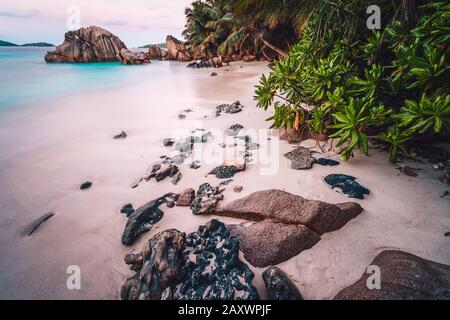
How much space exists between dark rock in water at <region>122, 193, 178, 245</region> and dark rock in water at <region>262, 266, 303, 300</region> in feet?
4.86

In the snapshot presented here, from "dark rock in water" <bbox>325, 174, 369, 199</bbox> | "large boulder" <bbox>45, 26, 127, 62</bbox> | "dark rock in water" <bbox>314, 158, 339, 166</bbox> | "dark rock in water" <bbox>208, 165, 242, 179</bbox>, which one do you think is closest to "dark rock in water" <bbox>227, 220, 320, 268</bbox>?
"dark rock in water" <bbox>325, 174, 369, 199</bbox>

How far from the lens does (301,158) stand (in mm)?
3572

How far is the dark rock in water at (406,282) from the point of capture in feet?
5.15

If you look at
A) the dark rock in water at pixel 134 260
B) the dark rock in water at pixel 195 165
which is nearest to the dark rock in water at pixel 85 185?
the dark rock in water at pixel 195 165

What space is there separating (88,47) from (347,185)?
45.1 metres

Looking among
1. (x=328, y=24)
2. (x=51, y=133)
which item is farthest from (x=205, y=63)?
(x=328, y=24)

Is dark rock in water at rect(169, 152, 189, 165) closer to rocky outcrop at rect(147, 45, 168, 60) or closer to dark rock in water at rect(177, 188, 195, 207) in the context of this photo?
dark rock in water at rect(177, 188, 195, 207)

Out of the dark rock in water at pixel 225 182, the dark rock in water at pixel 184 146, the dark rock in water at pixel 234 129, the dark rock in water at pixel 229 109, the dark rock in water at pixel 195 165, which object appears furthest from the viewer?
the dark rock in water at pixel 229 109

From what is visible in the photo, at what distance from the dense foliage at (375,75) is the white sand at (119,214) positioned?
0.64 meters

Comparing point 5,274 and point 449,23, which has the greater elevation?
point 449,23

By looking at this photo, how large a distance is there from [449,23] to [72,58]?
→ 4496 centimetres

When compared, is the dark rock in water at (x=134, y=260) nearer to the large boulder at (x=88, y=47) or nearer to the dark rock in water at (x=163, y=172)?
the dark rock in water at (x=163, y=172)
